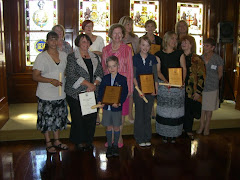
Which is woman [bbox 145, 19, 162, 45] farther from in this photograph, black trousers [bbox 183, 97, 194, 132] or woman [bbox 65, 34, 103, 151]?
woman [bbox 65, 34, 103, 151]

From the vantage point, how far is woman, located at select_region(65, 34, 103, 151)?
3010 millimetres

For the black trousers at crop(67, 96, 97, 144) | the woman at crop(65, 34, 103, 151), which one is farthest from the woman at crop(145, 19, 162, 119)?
the black trousers at crop(67, 96, 97, 144)

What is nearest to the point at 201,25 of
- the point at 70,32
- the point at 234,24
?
the point at 234,24

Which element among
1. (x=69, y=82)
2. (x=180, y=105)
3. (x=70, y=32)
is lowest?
(x=180, y=105)

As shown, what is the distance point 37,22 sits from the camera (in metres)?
5.33

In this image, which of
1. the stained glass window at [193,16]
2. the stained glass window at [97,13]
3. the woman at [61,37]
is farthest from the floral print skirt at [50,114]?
the stained glass window at [193,16]

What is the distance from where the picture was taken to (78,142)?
10.8ft

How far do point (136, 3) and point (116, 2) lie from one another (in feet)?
1.59

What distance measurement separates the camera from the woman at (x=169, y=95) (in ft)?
10.9

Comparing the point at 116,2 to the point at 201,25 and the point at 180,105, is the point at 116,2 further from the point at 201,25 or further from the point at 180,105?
the point at 180,105

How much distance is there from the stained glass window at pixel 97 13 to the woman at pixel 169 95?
8.26ft

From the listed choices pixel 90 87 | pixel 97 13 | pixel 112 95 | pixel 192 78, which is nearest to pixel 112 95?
pixel 112 95

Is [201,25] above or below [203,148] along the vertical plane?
above

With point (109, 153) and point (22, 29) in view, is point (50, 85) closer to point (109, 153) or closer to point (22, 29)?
point (109, 153)
